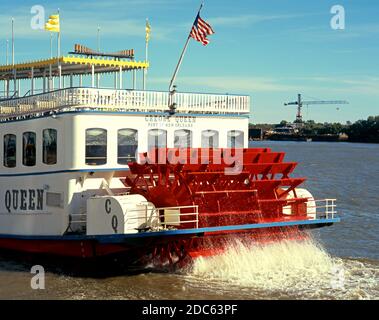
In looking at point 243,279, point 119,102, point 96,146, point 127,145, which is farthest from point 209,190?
point 119,102

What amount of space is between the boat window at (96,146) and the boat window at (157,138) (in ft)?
3.90

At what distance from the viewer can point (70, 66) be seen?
60.1ft

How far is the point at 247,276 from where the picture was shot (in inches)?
552

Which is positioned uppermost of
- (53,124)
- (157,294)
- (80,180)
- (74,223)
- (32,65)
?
(32,65)

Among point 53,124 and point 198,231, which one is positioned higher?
point 53,124

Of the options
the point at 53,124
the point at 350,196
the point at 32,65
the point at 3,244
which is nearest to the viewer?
the point at 53,124

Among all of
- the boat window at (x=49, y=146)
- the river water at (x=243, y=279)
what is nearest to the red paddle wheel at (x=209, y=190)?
the river water at (x=243, y=279)

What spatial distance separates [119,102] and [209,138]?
2570 mm

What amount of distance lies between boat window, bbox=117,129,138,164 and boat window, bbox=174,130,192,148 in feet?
3.58

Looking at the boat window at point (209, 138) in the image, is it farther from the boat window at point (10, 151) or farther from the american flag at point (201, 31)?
the boat window at point (10, 151)

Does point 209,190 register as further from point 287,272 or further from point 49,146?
point 49,146

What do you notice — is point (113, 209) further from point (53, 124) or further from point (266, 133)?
point (266, 133)
